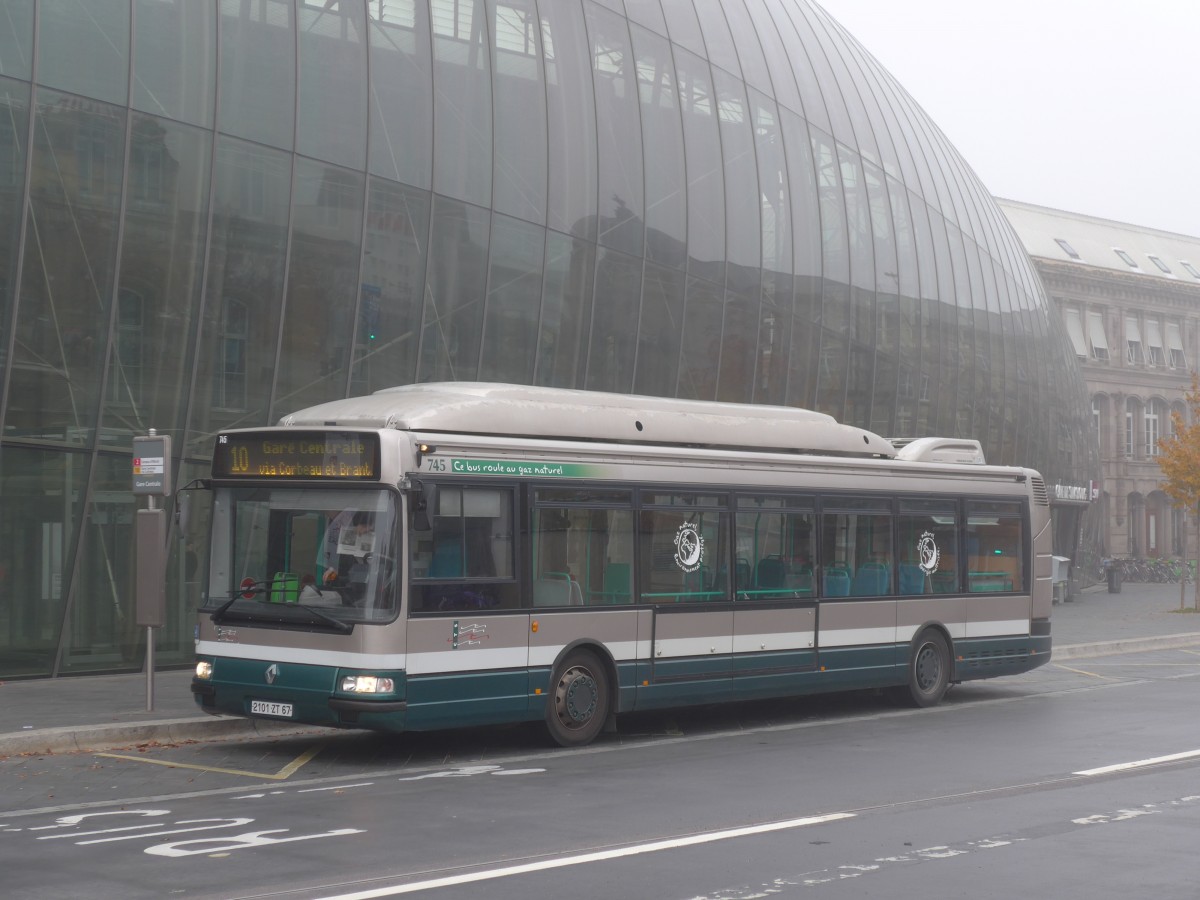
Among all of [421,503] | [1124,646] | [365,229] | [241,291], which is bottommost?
[1124,646]

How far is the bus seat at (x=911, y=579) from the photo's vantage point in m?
17.3

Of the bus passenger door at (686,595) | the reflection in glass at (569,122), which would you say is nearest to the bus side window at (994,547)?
the bus passenger door at (686,595)

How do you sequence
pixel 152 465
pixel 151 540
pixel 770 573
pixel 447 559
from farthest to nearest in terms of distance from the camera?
1. pixel 770 573
2. pixel 152 465
3. pixel 151 540
4. pixel 447 559

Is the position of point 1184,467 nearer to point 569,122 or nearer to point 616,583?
point 569,122

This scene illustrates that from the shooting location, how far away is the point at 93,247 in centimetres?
1845

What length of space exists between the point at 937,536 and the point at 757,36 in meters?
16.8

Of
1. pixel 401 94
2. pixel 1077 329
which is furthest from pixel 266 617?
pixel 1077 329

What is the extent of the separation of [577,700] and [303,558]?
112 inches

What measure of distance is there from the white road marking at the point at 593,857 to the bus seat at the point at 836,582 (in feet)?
21.4

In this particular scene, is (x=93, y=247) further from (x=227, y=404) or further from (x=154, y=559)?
(x=154, y=559)

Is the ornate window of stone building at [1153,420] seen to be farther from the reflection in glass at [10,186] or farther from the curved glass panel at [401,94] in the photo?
the reflection in glass at [10,186]

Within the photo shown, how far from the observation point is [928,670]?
17781mm

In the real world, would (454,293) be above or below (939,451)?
above

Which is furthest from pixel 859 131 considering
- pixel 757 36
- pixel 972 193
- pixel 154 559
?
pixel 154 559
